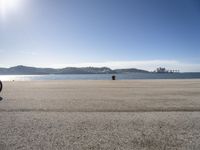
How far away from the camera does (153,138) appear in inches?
202

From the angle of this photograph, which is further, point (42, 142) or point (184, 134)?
point (184, 134)

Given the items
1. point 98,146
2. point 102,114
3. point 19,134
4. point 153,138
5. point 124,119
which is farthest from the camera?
point 102,114

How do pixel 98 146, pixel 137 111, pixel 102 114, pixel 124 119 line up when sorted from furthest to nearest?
pixel 137 111
pixel 102 114
pixel 124 119
pixel 98 146

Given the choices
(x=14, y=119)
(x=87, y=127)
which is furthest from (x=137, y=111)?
(x=14, y=119)

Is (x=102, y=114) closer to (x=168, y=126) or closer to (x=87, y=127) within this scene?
(x=87, y=127)

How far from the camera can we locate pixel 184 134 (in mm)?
5441

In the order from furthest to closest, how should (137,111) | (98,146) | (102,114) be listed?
(137,111) → (102,114) → (98,146)

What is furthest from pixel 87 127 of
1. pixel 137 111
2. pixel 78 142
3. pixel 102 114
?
pixel 137 111

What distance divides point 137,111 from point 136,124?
2051 millimetres

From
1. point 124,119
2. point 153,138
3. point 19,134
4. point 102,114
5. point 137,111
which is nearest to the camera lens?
point 153,138

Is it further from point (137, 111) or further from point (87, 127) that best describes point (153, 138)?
point (137, 111)

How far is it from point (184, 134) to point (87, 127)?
100 inches

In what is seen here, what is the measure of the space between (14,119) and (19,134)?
1836 mm

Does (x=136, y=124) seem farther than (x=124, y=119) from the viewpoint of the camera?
No
